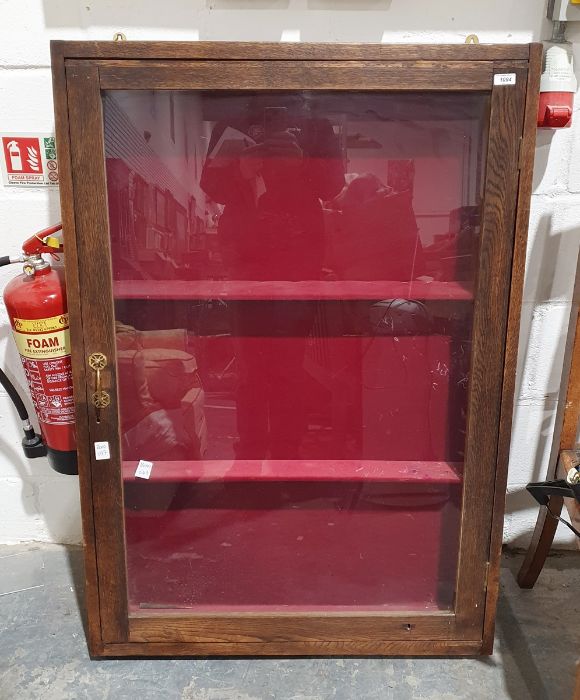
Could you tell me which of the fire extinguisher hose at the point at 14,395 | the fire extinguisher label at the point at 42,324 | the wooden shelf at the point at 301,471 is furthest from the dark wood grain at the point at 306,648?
the fire extinguisher label at the point at 42,324

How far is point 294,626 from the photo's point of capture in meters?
1.48

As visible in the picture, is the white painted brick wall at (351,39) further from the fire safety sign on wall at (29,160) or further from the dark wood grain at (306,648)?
the dark wood grain at (306,648)

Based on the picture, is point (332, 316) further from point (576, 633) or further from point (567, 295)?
point (576, 633)

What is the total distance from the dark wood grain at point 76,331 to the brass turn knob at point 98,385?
1.0 inches

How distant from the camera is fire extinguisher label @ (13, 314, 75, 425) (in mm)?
1431

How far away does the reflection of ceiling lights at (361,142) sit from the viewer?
131cm

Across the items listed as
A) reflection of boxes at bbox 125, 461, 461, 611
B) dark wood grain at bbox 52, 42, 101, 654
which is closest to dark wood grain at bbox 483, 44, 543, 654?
reflection of boxes at bbox 125, 461, 461, 611

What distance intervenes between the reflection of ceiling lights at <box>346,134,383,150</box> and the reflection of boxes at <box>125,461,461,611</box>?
2.50ft

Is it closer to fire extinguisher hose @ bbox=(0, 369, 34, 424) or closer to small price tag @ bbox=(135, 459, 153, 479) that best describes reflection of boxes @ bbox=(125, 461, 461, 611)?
small price tag @ bbox=(135, 459, 153, 479)

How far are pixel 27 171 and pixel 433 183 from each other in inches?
44.3

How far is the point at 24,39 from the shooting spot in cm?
159

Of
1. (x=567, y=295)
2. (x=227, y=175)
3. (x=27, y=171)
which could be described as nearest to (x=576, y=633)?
(x=567, y=295)

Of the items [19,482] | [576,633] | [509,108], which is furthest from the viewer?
[19,482]

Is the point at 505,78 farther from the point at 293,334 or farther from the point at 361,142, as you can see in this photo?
the point at 293,334
